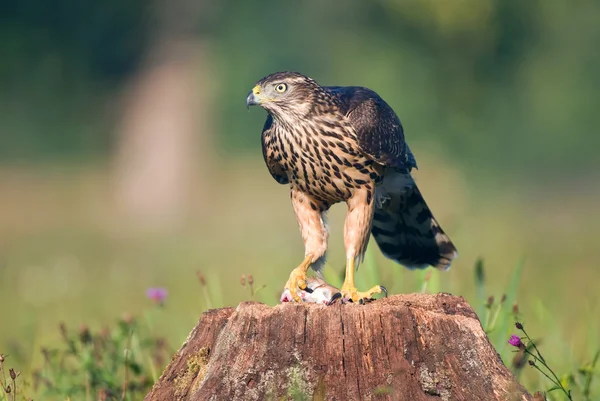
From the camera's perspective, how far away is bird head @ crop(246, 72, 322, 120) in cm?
558

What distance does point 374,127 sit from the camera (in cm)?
561

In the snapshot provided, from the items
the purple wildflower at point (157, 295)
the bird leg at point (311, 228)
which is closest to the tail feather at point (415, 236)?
the bird leg at point (311, 228)

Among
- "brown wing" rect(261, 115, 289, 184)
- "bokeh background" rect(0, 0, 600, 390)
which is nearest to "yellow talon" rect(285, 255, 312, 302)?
"brown wing" rect(261, 115, 289, 184)

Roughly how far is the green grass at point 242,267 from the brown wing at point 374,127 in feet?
2.08

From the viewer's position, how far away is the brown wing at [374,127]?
559cm

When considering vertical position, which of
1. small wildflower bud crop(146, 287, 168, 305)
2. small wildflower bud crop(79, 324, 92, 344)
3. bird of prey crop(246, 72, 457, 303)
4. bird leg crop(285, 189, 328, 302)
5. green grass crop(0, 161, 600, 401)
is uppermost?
bird of prey crop(246, 72, 457, 303)

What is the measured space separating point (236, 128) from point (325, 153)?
78.2 ft

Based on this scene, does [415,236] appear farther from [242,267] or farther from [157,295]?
[242,267]

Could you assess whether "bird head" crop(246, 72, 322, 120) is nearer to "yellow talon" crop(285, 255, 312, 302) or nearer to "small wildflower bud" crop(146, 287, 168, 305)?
"yellow talon" crop(285, 255, 312, 302)

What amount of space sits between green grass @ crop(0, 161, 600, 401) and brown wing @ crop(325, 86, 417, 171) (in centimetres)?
63

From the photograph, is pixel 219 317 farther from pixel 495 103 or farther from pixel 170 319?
pixel 495 103

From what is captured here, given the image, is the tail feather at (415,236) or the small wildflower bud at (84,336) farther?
the tail feather at (415,236)

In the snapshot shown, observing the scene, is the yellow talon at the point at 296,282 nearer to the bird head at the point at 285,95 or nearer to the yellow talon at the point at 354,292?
the yellow talon at the point at 354,292

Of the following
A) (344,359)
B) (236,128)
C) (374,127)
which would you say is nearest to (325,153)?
(374,127)
